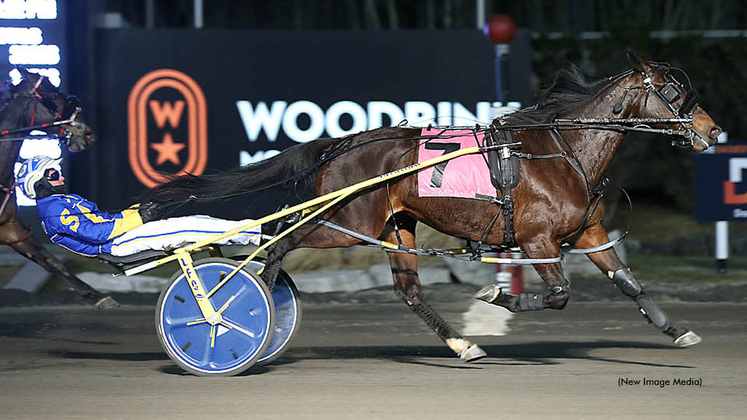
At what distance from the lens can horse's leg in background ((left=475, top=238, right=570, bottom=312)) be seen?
20.3 ft

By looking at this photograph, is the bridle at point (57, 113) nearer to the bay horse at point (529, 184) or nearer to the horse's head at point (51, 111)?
the horse's head at point (51, 111)

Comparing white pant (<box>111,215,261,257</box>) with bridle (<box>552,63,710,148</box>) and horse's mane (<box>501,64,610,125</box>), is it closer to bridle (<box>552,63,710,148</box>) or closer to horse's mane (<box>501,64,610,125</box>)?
horse's mane (<box>501,64,610,125</box>)

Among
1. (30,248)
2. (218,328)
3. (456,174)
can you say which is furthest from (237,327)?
(30,248)

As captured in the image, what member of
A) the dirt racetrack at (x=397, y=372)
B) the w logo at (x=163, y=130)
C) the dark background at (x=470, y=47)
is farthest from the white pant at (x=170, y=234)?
the w logo at (x=163, y=130)

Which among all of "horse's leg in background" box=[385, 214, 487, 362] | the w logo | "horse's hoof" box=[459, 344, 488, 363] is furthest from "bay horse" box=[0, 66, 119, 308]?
the w logo

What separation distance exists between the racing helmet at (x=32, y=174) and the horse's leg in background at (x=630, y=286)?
10.4 feet

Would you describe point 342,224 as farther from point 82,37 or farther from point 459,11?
point 459,11

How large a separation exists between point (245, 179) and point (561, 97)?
204cm

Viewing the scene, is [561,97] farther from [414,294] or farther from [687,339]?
[687,339]

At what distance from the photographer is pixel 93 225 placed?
6.13 meters

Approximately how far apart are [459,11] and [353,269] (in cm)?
1175

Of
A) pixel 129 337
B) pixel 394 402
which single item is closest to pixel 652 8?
pixel 129 337

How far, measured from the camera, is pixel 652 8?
77.8ft

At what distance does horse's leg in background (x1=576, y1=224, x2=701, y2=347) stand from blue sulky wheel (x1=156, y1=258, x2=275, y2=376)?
79.0 inches
